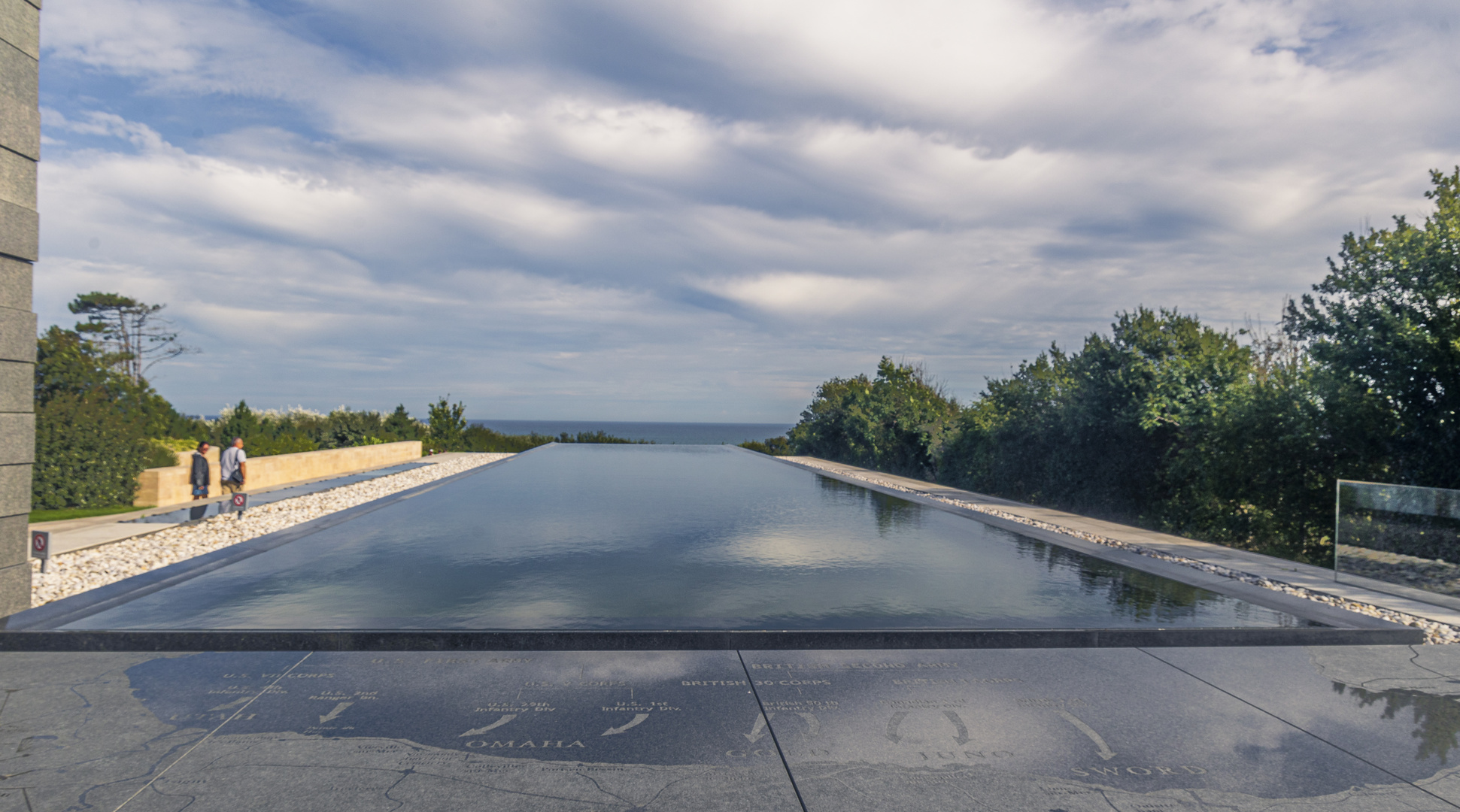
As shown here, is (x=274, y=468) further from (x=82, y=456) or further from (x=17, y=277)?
(x=17, y=277)

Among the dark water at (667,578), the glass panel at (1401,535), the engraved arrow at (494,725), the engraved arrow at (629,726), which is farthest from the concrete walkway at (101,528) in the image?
the glass panel at (1401,535)

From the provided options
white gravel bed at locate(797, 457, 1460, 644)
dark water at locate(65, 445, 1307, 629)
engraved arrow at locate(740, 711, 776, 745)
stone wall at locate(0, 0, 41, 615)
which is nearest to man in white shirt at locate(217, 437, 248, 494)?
dark water at locate(65, 445, 1307, 629)

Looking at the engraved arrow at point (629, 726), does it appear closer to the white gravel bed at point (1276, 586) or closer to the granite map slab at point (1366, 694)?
the granite map slab at point (1366, 694)

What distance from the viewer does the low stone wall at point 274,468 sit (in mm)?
12609

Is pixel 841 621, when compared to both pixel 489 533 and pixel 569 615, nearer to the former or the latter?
pixel 569 615

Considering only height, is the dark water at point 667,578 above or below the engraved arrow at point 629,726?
above

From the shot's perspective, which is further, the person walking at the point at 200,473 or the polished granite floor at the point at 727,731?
the person walking at the point at 200,473

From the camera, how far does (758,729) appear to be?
3.92 m

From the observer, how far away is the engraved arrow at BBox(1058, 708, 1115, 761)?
3678mm

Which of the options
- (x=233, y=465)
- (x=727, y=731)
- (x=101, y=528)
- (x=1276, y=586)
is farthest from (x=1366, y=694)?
(x=233, y=465)

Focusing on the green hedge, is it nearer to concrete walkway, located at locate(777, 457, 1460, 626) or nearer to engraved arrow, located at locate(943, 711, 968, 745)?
engraved arrow, located at locate(943, 711, 968, 745)

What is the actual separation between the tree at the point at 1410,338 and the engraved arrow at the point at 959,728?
8.02m

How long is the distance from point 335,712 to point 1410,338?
11253 millimetres

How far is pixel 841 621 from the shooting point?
582 cm
